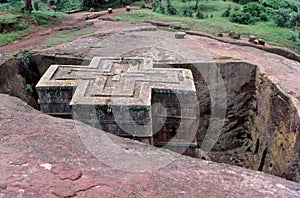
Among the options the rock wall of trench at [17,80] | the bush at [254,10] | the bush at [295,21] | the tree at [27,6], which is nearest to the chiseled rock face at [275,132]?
the rock wall of trench at [17,80]

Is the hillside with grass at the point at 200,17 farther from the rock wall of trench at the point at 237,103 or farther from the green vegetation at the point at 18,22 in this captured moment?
the rock wall of trench at the point at 237,103

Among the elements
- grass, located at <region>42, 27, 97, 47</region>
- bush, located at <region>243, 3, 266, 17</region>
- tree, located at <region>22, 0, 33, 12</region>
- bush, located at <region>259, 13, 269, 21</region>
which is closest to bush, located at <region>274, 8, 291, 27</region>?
bush, located at <region>259, 13, 269, 21</region>

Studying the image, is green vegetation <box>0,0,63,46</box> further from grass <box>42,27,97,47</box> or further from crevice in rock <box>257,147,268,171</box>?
crevice in rock <box>257,147,268,171</box>

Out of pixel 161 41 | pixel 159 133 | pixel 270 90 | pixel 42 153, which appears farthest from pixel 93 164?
pixel 161 41

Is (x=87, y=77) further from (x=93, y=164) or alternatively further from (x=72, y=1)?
(x=72, y=1)

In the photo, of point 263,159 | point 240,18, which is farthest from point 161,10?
point 263,159

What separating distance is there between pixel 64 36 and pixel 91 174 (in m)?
10.5

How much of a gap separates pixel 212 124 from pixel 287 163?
3516mm

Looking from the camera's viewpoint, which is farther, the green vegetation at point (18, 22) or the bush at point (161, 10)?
the bush at point (161, 10)

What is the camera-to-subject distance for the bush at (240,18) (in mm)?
17484

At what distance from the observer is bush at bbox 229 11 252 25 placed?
17.5m

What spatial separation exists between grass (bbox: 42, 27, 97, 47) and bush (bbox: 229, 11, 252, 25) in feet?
28.4

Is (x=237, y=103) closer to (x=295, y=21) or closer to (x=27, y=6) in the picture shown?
(x=295, y=21)

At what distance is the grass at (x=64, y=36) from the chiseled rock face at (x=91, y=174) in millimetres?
7426
